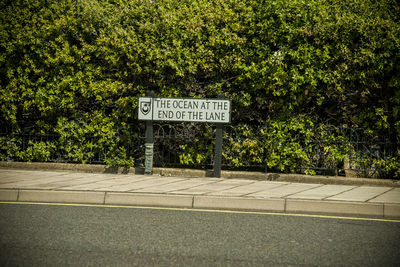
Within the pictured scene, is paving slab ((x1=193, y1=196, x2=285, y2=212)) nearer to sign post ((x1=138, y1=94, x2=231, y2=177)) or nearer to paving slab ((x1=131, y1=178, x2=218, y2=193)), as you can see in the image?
paving slab ((x1=131, y1=178, x2=218, y2=193))

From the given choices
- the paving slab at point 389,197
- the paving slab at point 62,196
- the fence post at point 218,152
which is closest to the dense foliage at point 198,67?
the fence post at point 218,152

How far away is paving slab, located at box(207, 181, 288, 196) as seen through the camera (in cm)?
650

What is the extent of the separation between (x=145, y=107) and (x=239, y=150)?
2.22 m

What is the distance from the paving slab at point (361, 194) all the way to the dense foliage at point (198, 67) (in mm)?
897

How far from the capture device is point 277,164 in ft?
27.5

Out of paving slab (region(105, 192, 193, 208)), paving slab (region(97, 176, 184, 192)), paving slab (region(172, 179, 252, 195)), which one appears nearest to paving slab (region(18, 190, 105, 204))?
paving slab (region(105, 192, 193, 208))

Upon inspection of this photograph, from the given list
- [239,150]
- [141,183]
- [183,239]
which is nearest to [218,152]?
[239,150]

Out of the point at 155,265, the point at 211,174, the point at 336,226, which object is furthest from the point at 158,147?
the point at 155,265

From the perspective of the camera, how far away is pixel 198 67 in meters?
8.85

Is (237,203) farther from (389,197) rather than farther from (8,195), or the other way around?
(8,195)

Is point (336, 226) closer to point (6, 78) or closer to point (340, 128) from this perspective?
point (340, 128)

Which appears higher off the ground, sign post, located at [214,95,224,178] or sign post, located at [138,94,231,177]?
sign post, located at [138,94,231,177]

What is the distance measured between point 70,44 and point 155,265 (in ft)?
23.2

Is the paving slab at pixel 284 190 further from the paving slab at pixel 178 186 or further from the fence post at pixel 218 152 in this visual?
the fence post at pixel 218 152
